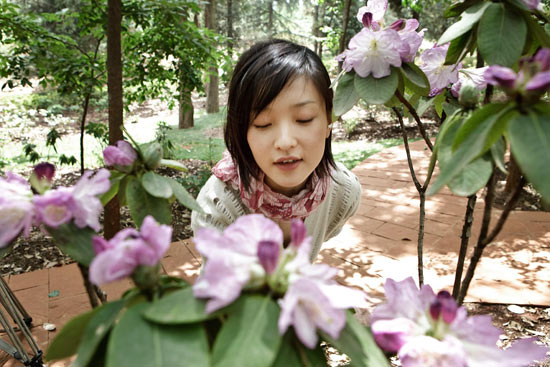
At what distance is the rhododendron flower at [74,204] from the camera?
485 mm

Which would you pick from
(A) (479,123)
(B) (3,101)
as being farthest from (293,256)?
(B) (3,101)

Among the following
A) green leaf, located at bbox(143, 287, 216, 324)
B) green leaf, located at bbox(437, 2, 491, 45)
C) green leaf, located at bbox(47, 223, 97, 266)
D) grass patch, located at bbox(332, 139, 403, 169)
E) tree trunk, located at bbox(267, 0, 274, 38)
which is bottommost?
grass patch, located at bbox(332, 139, 403, 169)

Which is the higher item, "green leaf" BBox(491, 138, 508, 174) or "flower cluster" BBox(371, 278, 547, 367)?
"green leaf" BBox(491, 138, 508, 174)

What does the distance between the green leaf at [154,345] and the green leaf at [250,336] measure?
19mm

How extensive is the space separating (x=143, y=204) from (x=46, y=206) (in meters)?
0.14

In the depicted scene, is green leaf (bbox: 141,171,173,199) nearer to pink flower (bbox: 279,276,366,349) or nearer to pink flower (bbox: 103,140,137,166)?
pink flower (bbox: 103,140,137,166)

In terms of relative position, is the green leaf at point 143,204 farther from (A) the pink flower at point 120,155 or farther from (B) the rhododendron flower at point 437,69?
(B) the rhododendron flower at point 437,69

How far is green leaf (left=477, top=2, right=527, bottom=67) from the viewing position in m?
0.62

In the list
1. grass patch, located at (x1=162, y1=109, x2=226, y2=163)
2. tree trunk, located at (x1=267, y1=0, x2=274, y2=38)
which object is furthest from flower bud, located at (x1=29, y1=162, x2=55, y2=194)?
tree trunk, located at (x1=267, y1=0, x2=274, y2=38)

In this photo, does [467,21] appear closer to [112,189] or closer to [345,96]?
[345,96]

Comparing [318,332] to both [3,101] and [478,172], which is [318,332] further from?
[3,101]

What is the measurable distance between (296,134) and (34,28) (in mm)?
2881

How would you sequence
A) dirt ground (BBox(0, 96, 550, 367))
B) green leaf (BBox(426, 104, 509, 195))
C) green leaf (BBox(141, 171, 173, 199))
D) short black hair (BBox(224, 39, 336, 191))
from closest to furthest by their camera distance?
1. green leaf (BBox(426, 104, 509, 195))
2. green leaf (BBox(141, 171, 173, 199))
3. short black hair (BBox(224, 39, 336, 191))
4. dirt ground (BBox(0, 96, 550, 367))

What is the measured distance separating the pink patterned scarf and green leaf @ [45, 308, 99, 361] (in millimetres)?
1086
